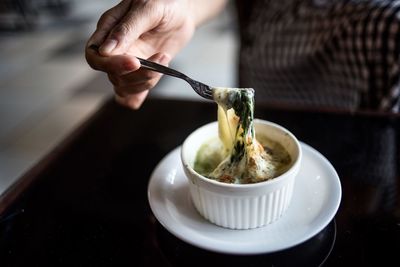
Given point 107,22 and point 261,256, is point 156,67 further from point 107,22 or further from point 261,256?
point 261,256

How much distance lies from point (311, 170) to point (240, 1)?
0.78m

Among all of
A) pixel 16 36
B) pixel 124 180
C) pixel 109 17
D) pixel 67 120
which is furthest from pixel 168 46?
pixel 16 36

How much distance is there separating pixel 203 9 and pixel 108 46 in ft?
1.45

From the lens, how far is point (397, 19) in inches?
37.0

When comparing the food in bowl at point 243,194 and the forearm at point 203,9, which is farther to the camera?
the forearm at point 203,9

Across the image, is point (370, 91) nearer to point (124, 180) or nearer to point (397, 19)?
point (397, 19)

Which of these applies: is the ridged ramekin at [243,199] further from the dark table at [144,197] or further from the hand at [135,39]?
the hand at [135,39]

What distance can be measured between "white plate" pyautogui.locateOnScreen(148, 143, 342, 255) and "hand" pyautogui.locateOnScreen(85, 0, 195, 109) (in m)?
0.18

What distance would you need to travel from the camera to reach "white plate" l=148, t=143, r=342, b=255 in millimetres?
549

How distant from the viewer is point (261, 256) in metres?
0.56

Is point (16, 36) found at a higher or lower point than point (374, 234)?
lower

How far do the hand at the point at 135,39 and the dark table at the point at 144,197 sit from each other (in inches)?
4.7

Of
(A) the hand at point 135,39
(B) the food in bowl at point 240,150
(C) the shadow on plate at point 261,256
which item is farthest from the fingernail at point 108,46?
(C) the shadow on plate at point 261,256

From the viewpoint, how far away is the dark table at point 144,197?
1.90 ft
